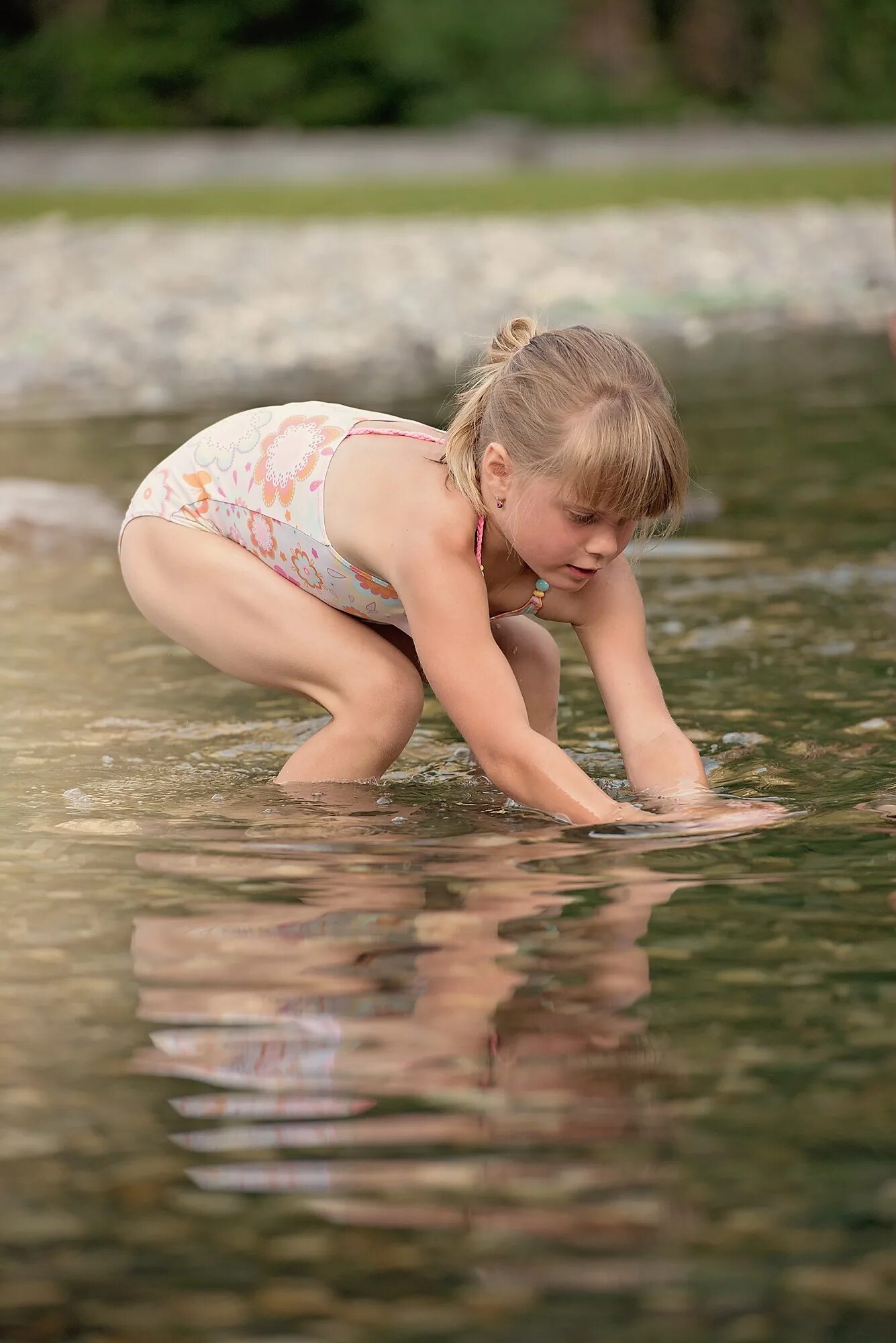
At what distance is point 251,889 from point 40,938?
13.0 inches

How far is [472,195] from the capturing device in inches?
793

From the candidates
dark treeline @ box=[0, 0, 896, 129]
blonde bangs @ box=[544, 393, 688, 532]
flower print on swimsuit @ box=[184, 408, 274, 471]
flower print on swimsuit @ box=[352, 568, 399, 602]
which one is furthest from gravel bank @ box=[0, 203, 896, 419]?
dark treeline @ box=[0, 0, 896, 129]

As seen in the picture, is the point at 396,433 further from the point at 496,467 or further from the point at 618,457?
the point at 618,457

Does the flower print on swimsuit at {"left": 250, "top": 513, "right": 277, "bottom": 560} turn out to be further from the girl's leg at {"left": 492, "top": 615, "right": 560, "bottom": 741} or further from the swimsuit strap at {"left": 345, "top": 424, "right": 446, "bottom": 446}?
the girl's leg at {"left": 492, "top": 615, "right": 560, "bottom": 741}

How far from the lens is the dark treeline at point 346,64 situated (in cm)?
2795

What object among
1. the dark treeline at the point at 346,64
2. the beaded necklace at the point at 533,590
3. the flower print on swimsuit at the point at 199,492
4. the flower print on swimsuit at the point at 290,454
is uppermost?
the dark treeline at the point at 346,64

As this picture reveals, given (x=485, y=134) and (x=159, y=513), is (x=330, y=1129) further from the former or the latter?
(x=485, y=134)

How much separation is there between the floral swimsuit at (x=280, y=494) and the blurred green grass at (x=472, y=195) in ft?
49.6

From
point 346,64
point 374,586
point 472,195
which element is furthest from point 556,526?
point 346,64

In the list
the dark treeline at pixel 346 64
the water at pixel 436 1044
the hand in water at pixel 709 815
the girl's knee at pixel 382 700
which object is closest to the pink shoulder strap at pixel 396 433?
the girl's knee at pixel 382 700

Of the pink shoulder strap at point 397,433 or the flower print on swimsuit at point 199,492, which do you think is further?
the flower print on swimsuit at point 199,492

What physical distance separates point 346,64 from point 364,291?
15929mm

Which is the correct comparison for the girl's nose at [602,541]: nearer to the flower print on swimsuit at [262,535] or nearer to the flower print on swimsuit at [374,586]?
the flower print on swimsuit at [374,586]

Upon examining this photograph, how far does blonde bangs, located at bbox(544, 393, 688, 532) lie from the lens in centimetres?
306
